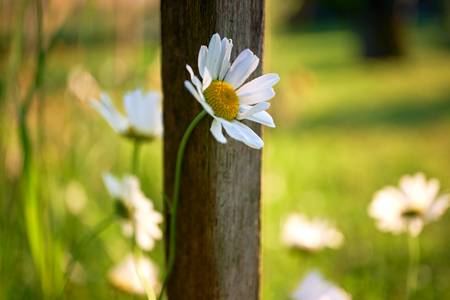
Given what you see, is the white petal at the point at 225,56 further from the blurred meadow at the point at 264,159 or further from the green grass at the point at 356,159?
the green grass at the point at 356,159

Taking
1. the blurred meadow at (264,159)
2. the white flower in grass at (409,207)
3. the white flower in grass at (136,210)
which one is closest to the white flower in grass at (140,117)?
the white flower in grass at (136,210)

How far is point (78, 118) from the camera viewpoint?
1.73m

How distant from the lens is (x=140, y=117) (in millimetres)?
849

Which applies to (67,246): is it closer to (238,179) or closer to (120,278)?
(120,278)

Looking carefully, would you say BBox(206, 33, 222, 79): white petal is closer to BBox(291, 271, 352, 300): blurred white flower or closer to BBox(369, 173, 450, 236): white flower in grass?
BBox(291, 271, 352, 300): blurred white flower

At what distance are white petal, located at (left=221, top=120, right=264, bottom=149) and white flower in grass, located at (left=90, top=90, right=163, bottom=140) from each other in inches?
10.5

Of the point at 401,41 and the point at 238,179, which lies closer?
the point at 238,179

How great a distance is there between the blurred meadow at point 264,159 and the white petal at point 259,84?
0.41m

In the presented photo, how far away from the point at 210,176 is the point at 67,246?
796 millimetres

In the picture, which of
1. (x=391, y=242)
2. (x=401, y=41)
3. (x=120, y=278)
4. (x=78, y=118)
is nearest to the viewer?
(x=120, y=278)

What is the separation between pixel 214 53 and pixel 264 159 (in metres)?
1.10

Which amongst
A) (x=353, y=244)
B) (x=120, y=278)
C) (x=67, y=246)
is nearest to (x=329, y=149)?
(x=353, y=244)

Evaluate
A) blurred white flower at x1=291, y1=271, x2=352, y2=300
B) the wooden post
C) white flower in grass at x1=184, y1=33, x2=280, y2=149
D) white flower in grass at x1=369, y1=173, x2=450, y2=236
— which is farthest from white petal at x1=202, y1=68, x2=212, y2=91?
white flower in grass at x1=369, y1=173, x2=450, y2=236

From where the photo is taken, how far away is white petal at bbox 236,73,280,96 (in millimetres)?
598
